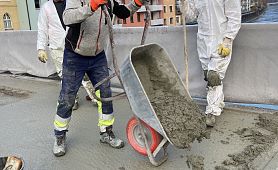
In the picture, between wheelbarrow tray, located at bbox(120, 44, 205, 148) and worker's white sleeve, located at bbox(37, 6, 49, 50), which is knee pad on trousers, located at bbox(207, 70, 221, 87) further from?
worker's white sleeve, located at bbox(37, 6, 49, 50)

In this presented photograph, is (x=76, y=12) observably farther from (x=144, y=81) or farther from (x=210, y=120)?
(x=210, y=120)

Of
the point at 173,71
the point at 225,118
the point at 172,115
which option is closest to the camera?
the point at 172,115

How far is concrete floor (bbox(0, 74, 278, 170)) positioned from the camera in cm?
328

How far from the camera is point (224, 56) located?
12.1 ft

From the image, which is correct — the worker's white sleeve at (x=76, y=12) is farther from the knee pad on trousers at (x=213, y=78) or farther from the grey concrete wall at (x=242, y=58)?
the grey concrete wall at (x=242, y=58)

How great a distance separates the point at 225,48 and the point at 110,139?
1.51 m

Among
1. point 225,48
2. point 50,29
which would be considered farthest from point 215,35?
point 50,29

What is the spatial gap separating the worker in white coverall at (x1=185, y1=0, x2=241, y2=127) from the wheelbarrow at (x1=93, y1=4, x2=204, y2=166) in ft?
2.55

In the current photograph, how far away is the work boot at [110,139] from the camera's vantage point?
3600 millimetres

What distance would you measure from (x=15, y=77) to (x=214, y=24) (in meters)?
4.93

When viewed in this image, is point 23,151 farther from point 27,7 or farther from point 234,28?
point 27,7

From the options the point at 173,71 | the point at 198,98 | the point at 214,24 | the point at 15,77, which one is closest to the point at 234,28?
the point at 214,24

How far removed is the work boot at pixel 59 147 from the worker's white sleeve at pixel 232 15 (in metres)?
2.00

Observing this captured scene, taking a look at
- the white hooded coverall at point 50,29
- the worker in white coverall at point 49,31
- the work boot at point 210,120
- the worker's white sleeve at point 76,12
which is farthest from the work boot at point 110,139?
the white hooded coverall at point 50,29
